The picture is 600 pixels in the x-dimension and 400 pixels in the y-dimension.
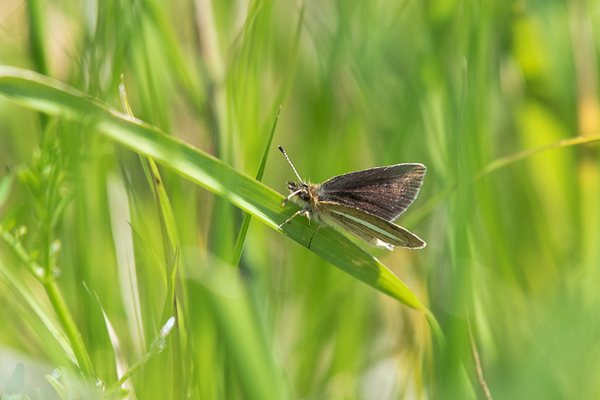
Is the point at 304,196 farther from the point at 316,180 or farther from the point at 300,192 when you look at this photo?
the point at 316,180

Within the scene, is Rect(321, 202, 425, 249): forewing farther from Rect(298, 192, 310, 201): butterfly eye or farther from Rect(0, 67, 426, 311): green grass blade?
Rect(0, 67, 426, 311): green grass blade

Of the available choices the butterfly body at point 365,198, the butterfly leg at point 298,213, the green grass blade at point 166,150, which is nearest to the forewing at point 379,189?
the butterfly body at point 365,198

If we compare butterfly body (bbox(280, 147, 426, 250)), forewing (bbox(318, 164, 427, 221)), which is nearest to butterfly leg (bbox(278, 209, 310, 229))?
butterfly body (bbox(280, 147, 426, 250))

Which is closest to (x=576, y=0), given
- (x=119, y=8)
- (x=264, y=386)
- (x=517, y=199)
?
(x=517, y=199)

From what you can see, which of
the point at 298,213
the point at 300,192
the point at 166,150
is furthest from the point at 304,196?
the point at 166,150

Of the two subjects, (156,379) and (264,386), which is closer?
(264,386)

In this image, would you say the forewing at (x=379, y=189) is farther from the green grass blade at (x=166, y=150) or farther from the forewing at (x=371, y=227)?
the green grass blade at (x=166, y=150)

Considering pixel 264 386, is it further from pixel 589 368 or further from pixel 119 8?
pixel 119 8
